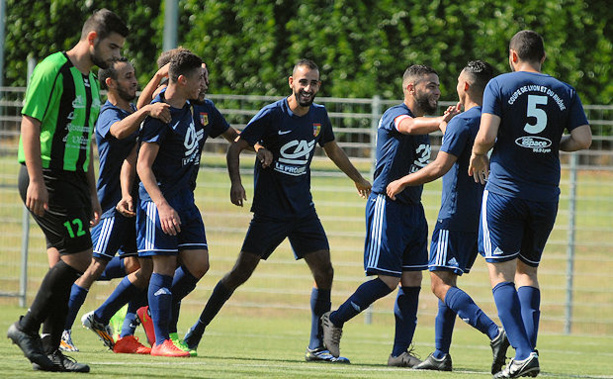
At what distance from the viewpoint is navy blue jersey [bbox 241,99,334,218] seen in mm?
8164

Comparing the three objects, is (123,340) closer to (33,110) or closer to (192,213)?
(192,213)

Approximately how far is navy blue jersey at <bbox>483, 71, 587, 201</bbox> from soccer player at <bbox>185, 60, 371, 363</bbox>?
1.99 m

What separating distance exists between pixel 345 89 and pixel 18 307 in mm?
7167

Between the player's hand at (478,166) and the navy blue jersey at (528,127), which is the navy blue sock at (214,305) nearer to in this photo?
the player's hand at (478,166)

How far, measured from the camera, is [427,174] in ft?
23.6

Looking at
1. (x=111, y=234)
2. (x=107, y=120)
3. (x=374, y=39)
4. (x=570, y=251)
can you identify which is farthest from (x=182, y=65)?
(x=374, y=39)

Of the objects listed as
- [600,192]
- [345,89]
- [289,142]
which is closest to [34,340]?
[289,142]

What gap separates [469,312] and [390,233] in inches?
34.3

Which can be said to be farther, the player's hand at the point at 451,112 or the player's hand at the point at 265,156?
the player's hand at the point at 265,156

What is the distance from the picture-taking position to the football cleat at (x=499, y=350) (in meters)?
6.65

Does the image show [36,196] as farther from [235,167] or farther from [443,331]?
[443,331]

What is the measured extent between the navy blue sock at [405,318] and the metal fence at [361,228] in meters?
4.82

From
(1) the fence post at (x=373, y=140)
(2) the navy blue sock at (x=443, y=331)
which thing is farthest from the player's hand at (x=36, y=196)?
(1) the fence post at (x=373, y=140)

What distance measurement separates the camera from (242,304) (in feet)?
43.3
